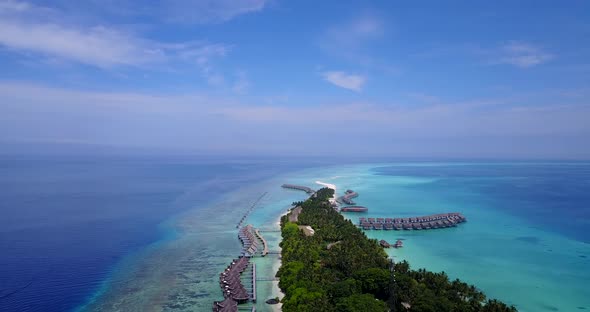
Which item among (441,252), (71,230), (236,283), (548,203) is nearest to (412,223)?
(441,252)

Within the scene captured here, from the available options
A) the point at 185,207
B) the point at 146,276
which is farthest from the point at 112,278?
the point at 185,207

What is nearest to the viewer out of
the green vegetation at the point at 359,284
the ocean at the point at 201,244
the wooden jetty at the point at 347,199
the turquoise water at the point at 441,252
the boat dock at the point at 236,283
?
the green vegetation at the point at 359,284

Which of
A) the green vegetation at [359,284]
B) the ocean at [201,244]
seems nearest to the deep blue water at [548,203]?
the ocean at [201,244]

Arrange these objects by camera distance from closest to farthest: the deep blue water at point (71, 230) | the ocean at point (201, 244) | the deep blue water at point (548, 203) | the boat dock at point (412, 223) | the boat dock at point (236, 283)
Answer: the boat dock at point (236, 283) < the ocean at point (201, 244) < the deep blue water at point (71, 230) < the boat dock at point (412, 223) < the deep blue water at point (548, 203)

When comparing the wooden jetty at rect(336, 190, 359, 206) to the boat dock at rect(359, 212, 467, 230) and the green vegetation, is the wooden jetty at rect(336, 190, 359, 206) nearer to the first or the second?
the boat dock at rect(359, 212, 467, 230)

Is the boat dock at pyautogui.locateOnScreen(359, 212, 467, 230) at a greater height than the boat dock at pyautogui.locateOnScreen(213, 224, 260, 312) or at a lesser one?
greater

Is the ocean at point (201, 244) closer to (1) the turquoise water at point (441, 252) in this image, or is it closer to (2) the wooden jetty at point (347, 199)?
(1) the turquoise water at point (441, 252)

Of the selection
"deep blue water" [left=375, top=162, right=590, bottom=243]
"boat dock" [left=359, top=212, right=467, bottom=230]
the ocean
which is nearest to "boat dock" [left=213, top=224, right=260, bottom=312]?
the ocean
